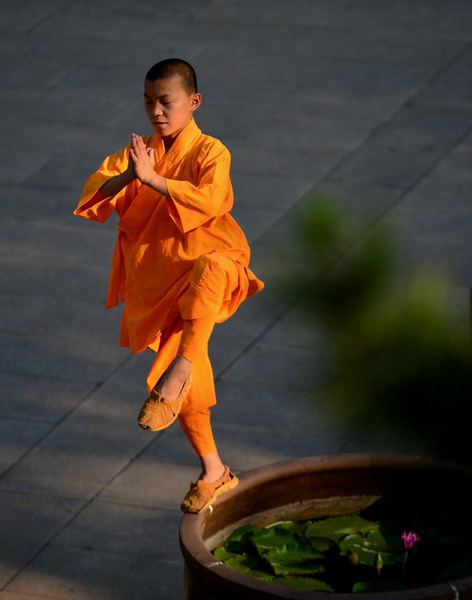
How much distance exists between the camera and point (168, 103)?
340cm

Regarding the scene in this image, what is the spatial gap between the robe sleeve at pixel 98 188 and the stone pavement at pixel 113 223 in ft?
2.28

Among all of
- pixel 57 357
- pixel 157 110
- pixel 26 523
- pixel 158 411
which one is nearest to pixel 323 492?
pixel 158 411

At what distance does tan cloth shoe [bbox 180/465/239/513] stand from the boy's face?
1.12 m

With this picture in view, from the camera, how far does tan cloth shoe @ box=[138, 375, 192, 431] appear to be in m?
3.42

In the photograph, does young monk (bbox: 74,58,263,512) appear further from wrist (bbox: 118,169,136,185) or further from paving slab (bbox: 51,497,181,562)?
paving slab (bbox: 51,497,181,562)

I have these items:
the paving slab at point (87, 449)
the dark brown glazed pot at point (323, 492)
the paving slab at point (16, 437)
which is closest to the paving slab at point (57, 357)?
the paving slab at point (87, 449)

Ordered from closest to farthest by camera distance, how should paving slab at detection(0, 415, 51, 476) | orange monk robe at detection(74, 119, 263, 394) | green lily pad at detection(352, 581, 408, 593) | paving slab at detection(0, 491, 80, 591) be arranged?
orange monk robe at detection(74, 119, 263, 394) → green lily pad at detection(352, 581, 408, 593) → paving slab at detection(0, 491, 80, 591) → paving slab at detection(0, 415, 51, 476)

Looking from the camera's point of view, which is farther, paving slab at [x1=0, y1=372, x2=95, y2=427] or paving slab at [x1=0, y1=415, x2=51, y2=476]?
paving slab at [x1=0, y1=372, x2=95, y2=427]

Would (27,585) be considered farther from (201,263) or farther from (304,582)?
(201,263)

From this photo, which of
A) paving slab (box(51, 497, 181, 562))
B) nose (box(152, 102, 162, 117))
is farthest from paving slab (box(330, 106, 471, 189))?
nose (box(152, 102, 162, 117))

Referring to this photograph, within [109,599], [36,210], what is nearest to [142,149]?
[109,599]

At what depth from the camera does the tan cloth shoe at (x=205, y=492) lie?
12.6ft

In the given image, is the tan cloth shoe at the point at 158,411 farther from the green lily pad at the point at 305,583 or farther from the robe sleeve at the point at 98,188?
the green lily pad at the point at 305,583

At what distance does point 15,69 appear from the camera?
10.7m
